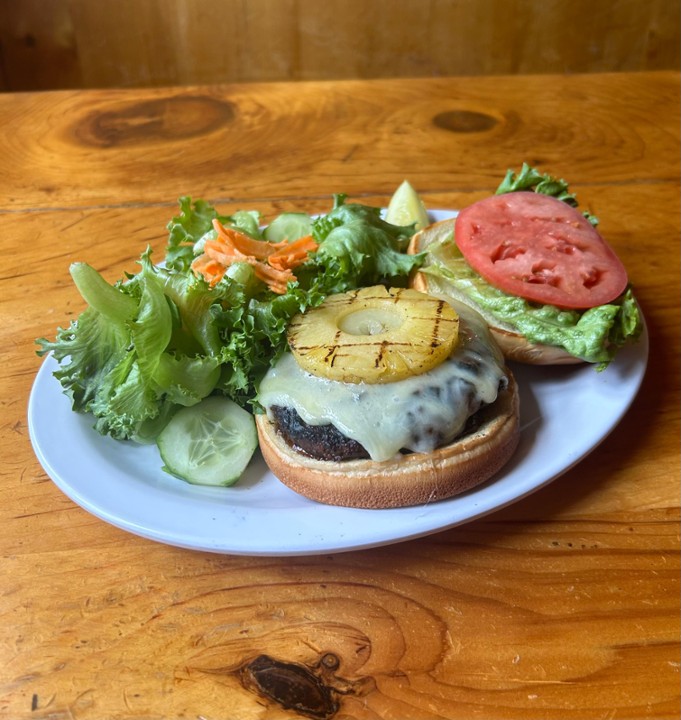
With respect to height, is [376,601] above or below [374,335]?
below

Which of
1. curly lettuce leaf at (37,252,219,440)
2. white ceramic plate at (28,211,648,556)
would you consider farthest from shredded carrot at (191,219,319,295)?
white ceramic plate at (28,211,648,556)

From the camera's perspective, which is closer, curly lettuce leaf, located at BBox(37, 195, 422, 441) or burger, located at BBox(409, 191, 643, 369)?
curly lettuce leaf, located at BBox(37, 195, 422, 441)

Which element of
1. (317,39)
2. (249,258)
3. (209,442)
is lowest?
(317,39)

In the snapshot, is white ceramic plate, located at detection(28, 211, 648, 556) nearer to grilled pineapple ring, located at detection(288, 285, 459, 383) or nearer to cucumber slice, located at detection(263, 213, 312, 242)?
grilled pineapple ring, located at detection(288, 285, 459, 383)

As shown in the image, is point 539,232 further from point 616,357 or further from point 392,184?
point 392,184

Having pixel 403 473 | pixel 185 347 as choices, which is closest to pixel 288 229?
pixel 185 347

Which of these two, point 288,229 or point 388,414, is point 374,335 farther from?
point 288,229

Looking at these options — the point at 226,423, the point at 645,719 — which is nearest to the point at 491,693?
the point at 645,719

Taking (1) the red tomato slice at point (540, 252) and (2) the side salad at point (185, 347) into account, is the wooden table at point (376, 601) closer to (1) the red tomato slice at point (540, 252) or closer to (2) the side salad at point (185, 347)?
(2) the side salad at point (185, 347)
